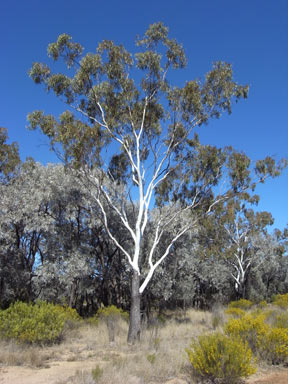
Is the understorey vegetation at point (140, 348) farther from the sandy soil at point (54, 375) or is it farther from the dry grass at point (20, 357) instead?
the sandy soil at point (54, 375)

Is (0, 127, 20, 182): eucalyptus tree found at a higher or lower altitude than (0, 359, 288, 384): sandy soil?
higher

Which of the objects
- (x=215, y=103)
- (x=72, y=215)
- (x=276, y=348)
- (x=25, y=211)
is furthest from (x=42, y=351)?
(x=215, y=103)

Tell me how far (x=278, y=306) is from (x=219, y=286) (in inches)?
510

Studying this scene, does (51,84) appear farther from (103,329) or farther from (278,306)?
(278,306)

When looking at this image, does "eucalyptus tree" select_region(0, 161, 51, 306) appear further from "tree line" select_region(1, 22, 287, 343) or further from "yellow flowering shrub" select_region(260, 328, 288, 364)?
"yellow flowering shrub" select_region(260, 328, 288, 364)

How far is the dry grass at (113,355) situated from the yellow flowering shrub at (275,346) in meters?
1.87

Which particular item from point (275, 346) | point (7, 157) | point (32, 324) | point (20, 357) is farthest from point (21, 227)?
point (275, 346)

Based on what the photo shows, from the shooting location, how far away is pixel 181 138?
15203 mm

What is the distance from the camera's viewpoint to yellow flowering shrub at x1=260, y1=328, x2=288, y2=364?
286 inches

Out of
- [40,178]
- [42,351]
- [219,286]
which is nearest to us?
[42,351]

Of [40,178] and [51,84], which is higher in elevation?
[51,84]

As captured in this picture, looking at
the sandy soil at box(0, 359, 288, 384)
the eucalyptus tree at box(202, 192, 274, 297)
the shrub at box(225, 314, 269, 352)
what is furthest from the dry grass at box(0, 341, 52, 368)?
the eucalyptus tree at box(202, 192, 274, 297)

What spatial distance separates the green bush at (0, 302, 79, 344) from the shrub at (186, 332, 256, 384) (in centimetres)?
525

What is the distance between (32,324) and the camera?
31.3 ft
